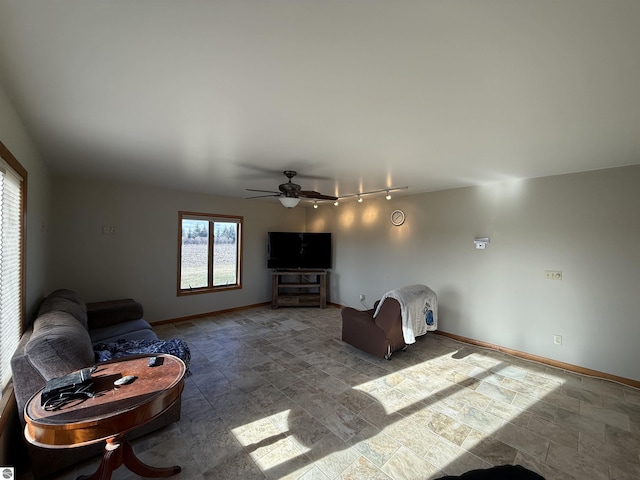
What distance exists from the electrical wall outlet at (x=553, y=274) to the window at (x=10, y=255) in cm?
553

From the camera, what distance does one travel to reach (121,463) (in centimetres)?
160

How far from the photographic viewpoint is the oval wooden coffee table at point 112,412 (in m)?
1.20

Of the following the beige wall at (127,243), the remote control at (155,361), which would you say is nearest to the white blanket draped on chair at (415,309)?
the remote control at (155,361)

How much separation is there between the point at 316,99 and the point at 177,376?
77.7 inches

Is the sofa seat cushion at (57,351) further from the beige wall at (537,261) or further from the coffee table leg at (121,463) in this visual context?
the beige wall at (537,261)

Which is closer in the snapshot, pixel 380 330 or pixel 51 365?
pixel 51 365

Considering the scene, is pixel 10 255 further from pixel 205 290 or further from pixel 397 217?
pixel 397 217

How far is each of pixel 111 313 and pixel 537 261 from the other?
19.7 ft

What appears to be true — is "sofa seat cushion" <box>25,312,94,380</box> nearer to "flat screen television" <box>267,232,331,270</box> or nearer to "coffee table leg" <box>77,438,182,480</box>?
"coffee table leg" <box>77,438,182,480</box>

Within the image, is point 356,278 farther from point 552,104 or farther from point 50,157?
point 50,157

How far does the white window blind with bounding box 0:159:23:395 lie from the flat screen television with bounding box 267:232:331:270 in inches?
169

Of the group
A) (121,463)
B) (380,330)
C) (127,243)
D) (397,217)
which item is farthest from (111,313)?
(397,217)

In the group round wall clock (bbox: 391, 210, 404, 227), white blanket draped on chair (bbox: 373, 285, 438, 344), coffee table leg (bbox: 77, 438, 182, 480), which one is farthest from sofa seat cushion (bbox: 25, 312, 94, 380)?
round wall clock (bbox: 391, 210, 404, 227)

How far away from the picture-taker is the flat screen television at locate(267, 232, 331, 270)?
6.33 m
